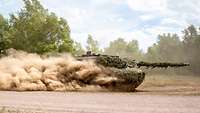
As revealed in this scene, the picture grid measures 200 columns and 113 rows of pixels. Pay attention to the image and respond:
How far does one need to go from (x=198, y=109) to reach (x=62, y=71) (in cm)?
1749

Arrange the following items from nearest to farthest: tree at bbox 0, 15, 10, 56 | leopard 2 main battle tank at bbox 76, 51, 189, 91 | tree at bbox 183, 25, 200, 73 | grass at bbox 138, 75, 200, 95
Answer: grass at bbox 138, 75, 200, 95 → leopard 2 main battle tank at bbox 76, 51, 189, 91 → tree at bbox 0, 15, 10, 56 → tree at bbox 183, 25, 200, 73

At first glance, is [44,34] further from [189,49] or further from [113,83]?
[189,49]

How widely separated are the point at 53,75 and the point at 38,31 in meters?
29.4

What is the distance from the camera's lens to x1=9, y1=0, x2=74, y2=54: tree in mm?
60938

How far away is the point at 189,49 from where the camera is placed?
89.9 metres

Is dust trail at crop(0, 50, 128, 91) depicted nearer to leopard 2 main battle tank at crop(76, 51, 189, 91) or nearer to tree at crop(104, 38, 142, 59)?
leopard 2 main battle tank at crop(76, 51, 189, 91)

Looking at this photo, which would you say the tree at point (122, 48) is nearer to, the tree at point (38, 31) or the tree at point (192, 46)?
the tree at point (192, 46)

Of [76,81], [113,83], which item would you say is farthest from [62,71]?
[113,83]

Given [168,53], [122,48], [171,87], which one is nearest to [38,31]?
[171,87]

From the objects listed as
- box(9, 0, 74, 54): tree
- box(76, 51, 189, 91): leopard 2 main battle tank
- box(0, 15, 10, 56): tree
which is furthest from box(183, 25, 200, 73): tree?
box(76, 51, 189, 91): leopard 2 main battle tank

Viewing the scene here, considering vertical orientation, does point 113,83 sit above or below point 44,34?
below

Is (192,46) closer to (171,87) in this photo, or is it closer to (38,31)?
(38,31)

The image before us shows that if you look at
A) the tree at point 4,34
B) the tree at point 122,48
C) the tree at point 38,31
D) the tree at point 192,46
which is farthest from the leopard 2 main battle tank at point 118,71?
the tree at point 122,48

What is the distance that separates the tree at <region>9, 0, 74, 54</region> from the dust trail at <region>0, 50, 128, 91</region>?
Answer: 2657cm
